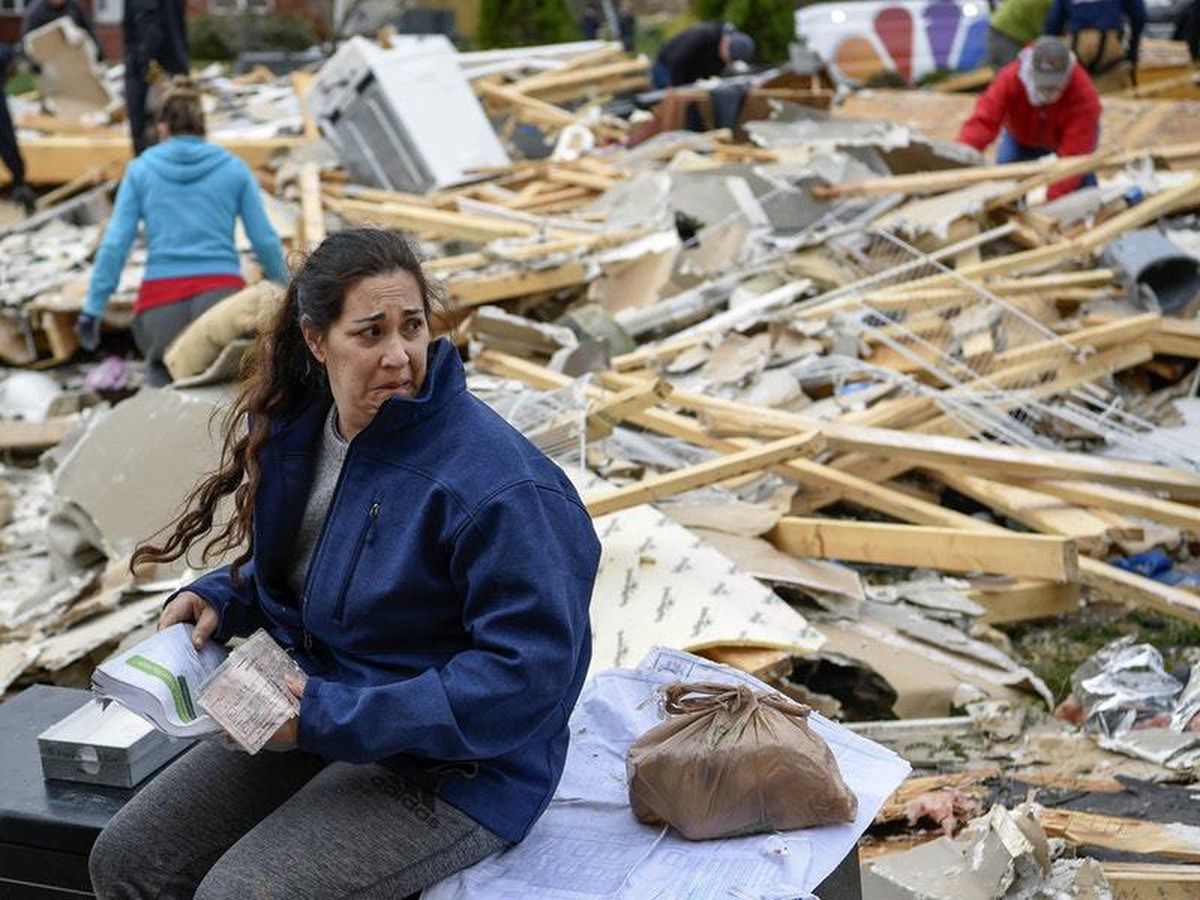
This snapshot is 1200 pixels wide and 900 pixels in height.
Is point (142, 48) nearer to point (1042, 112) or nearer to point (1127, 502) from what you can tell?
point (1042, 112)

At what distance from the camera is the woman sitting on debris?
2.68 m

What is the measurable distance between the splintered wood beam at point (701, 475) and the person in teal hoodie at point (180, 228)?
2706 millimetres

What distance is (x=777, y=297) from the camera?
7711 millimetres

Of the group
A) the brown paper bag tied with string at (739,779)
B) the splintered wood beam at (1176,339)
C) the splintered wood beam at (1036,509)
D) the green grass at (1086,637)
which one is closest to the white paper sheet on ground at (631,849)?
the brown paper bag tied with string at (739,779)

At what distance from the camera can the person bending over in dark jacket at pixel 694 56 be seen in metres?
14.7

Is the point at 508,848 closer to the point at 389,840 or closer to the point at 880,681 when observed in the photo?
the point at 389,840

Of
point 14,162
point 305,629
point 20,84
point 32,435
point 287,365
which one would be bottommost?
point 20,84

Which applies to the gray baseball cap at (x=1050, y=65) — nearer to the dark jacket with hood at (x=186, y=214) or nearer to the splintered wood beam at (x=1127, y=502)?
the splintered wood beam at (x=1127, y=502)

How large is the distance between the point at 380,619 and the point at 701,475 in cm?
269

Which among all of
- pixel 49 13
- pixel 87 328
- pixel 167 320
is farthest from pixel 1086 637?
pixel 49 13

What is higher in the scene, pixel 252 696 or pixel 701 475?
pixel 252 696

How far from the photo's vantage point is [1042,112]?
9.88 meters

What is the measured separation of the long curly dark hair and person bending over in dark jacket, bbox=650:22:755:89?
11903 millimetres

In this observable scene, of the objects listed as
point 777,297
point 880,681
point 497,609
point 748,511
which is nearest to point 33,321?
point 777,297
